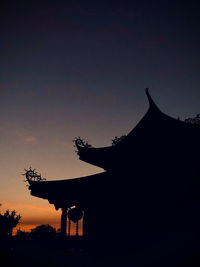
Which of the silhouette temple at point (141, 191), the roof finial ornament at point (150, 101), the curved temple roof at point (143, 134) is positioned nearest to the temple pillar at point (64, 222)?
the silhouette temple at point (141, 191)

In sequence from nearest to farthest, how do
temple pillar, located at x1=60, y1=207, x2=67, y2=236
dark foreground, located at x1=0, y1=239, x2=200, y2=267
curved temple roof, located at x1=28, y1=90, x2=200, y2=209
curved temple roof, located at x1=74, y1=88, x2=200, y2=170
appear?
dark foreground, located at x1=0, y1=239, x2=200, y2=267, curved temple roof, located at x1=28, y1=90, x2=200, y2=209, curved temple roof, located at x1=74, y1=88, x2=200, y2=170, temple pillar, located at x1=60, y1=207, x2=67, y2=236

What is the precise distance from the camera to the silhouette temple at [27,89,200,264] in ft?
26.3

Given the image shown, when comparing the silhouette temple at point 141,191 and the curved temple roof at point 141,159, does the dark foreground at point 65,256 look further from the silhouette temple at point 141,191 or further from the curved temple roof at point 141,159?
the curved temple roof at point 141,159

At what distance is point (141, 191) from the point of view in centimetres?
871

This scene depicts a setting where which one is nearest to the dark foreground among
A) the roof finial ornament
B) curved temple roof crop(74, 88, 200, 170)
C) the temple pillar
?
the temple pillar

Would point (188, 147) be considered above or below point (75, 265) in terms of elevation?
above

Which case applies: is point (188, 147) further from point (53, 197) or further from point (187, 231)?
point (53, 197)

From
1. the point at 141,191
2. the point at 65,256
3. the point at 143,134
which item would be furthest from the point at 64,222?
the point at 143,134

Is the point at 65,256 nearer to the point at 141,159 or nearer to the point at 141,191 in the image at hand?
the point at 141,191

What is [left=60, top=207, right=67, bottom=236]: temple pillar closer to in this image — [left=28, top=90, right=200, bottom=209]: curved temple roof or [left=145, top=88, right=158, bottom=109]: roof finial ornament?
[left=28, top=90, right=200, bottom=209]: curved temple roof

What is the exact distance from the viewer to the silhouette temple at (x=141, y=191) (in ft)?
26.3

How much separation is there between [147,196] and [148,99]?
163 inches

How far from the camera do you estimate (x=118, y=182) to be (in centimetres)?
910

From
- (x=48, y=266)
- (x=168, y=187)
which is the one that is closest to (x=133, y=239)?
(x=168, y=187)
